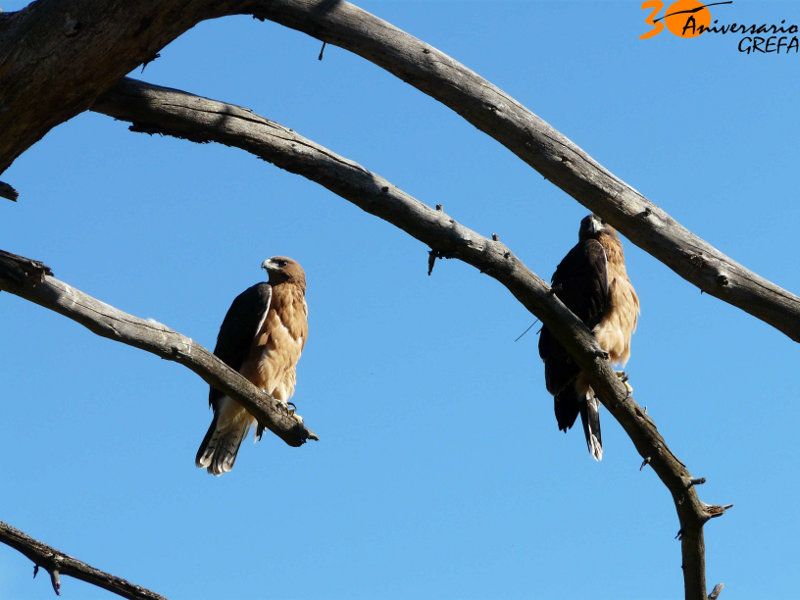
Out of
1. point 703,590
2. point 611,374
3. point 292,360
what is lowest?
point 703,590

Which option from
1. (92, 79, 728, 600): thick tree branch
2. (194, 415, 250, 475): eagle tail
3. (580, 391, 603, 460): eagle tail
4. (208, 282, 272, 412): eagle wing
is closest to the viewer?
(92, 79, 728, 600): thick tree branch

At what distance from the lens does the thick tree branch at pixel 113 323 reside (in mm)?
3379

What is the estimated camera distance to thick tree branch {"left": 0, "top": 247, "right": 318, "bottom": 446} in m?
3.38

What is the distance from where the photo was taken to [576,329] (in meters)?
4.27

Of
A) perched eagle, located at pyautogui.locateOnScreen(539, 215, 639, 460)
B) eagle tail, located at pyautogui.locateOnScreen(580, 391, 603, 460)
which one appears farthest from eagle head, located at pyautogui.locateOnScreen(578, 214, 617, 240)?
eagle tail, located at pyautogui.locateOnScreen(580, 391, 603, 460)

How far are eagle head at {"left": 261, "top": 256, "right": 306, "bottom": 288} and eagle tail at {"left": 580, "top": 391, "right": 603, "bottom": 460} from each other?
8.98 feet

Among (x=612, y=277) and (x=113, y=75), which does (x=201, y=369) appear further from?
(x=612, y=277)

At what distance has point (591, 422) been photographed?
23.8 feet

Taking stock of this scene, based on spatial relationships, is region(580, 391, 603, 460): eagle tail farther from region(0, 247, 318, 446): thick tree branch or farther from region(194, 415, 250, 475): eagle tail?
region(0, 247, 318, 446): thick tree branch

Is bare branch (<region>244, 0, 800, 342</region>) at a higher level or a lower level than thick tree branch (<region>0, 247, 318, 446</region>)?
higher

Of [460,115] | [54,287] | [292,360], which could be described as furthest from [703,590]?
[292,360]

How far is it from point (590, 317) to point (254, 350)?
2738 mm

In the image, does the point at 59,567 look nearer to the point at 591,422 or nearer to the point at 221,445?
the point at 221,445

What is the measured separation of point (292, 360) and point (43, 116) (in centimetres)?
485
